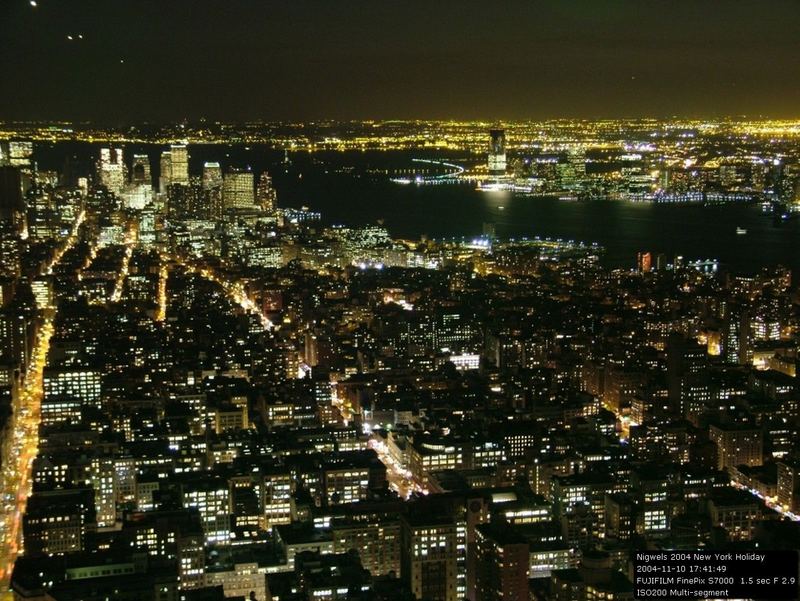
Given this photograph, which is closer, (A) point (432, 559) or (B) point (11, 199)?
(A) point (432, 559)

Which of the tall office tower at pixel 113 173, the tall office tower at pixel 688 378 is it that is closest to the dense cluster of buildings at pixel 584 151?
the tall office tower at pixel 113 173

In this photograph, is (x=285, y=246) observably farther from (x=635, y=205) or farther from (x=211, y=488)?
(x=211, y=488)

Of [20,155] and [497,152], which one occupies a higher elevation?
[20,155]

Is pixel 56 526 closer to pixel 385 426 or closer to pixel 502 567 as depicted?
pixel 502 567

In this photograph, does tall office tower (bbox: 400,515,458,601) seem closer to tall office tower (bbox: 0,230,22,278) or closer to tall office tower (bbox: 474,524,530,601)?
tall office tower (bbox: 474,524,530,601)

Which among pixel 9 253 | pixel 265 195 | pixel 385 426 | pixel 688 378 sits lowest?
pixel 385 426

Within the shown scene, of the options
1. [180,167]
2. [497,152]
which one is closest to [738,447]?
[180,167]

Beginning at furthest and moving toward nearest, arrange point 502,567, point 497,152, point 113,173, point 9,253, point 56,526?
1. point 497,152
2. point 113,173
3. point 9,253
4. point 56,526
5. point 502,567

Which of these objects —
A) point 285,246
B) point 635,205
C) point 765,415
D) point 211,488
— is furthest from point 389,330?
point 635,205

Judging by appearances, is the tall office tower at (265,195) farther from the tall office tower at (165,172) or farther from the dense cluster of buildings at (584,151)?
the tall office tower at (165,172)
